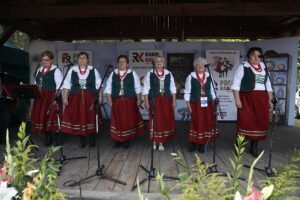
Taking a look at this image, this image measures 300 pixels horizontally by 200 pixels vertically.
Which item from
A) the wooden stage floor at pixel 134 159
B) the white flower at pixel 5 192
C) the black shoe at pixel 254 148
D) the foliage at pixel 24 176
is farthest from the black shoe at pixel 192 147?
the white flower at pixel 5 192

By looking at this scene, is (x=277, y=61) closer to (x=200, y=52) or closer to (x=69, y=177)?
(x=200, y=52)

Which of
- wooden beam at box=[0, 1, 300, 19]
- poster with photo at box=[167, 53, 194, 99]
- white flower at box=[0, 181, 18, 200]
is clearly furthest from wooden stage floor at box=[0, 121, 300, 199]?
wooden beam at box=[0, 1, 300, 19]

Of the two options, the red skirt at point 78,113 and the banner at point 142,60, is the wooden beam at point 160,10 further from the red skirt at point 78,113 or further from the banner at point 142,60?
the banner at point 142,60

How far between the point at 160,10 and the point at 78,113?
221cm

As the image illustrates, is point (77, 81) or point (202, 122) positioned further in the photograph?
point (77, 81)

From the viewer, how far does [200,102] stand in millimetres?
4367

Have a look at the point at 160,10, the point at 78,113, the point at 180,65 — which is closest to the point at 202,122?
the point at 78,113

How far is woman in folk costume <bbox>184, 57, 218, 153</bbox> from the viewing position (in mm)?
4367

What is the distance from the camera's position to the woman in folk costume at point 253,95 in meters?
4.19

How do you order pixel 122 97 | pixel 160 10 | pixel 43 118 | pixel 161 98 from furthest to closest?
pixel 160 10, pixel 43 118, pixel 122 97, pixel 161 98

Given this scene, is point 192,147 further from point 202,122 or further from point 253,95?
point 253,95

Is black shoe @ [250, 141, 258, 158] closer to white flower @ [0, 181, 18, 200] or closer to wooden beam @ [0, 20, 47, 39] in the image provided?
white flower @ [0, 181, 18, 200]

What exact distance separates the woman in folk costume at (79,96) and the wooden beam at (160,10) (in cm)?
122

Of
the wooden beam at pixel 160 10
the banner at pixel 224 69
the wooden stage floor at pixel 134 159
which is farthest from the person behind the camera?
the banner at pixel 224 69
